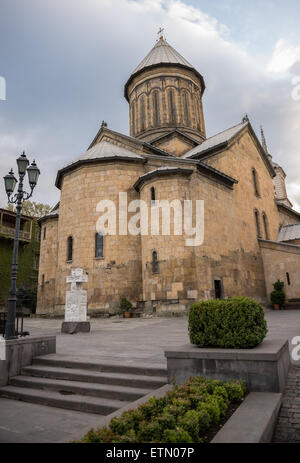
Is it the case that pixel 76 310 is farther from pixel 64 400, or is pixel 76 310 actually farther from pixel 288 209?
pixel 288 209

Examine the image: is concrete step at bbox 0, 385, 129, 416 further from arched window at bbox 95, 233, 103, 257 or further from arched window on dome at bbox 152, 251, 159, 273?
arched window at bbox 95, 233, 103, 257

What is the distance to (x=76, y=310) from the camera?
977 centimetres

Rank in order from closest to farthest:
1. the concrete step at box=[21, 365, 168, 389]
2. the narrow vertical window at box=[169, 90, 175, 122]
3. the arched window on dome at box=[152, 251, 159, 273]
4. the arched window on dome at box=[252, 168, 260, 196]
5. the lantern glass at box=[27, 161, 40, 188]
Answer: the concrete step at box=[21, 365, 168, 389], the lantern glass at box=[27, 161, 40, 188], the arched window on dome at box=[152, 251, 159, 273], the arched window on dome at box=[252, 168, 260, 196], the narrow vertical window at box=[169, 90, 175, 122]

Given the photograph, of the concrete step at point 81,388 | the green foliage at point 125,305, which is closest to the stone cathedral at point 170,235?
the green foliage at point 125,305

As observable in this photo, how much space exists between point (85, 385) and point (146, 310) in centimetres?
955

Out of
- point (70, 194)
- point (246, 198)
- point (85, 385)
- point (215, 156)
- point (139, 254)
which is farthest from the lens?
point (246, 198)

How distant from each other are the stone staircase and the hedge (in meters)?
0.88

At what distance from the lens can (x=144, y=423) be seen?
2.36 meters

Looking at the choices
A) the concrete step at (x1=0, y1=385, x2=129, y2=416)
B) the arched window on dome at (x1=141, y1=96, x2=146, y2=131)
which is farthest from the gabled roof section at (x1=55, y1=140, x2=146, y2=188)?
the concrete step at (x1=0, y1=385, x2=129, y2=416)

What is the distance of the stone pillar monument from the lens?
374 inches

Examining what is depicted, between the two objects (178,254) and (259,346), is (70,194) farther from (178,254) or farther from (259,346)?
(259,346)

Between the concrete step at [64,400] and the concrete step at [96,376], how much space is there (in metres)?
0.33

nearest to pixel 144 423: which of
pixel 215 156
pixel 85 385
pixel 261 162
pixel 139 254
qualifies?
pixel 85 385

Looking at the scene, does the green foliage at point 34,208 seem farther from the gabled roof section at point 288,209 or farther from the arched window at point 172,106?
the gabled roof section at point 288,209
